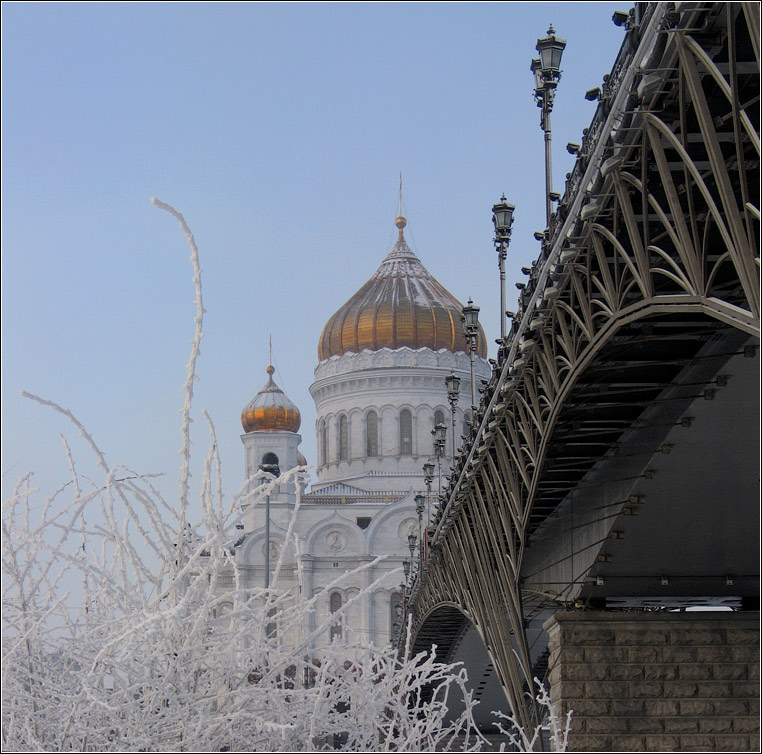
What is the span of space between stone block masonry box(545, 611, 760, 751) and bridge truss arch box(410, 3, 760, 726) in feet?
2.02

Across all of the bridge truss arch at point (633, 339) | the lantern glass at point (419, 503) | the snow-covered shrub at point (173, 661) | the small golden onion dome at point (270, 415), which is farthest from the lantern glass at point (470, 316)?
the small golden onion dome at point (270, 415)

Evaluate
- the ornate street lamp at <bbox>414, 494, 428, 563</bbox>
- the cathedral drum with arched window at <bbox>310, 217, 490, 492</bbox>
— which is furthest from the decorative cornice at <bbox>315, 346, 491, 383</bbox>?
the ornate street lamp at <bbox>414, 494, 428, 563</bbox>

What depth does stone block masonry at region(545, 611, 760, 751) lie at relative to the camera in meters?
20.5

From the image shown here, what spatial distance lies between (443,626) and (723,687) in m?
25.1

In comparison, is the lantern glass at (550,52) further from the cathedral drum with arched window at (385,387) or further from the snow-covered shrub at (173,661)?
the cathedral drum with arched window at (385,387)

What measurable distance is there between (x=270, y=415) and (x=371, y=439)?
9.71 meters

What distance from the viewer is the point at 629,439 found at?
18.9 m

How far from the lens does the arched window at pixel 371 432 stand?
91.1 metres

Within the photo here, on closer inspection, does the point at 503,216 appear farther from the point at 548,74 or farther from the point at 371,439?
the point at 371,439

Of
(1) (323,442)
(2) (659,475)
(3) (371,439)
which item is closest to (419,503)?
(2) (659,475)

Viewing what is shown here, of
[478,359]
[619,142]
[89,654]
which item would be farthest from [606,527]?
[478,359]

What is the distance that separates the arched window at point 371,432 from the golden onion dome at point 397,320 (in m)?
4.48

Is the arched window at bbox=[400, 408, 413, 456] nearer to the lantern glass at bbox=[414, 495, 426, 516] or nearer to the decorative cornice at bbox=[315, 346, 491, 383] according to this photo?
the decorative cornice at bbox=[315, 346, 491, 383]

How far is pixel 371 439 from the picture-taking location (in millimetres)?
91312
